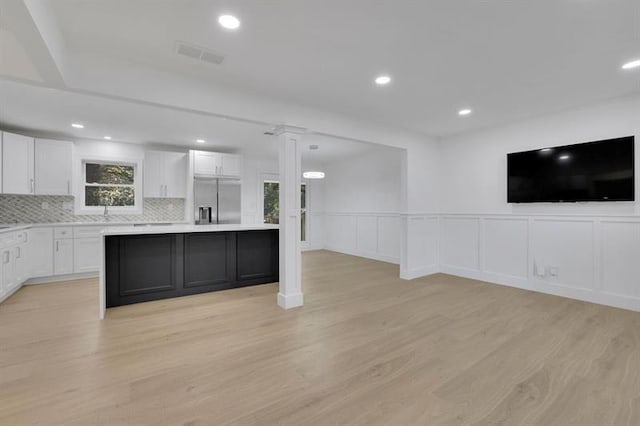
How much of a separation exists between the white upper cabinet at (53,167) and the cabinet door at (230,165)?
102 inches

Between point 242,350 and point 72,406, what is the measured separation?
1.11 m

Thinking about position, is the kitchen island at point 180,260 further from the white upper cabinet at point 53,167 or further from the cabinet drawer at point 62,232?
the white upper cabinet at point 53,167

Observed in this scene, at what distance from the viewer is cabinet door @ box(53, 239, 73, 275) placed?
475 centimetres

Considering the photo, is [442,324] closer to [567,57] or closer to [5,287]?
[567,57]

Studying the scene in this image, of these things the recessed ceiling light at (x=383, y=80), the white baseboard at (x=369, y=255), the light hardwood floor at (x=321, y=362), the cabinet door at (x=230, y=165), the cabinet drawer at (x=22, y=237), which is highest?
the recessed ceiling light at (x=383, y=80)

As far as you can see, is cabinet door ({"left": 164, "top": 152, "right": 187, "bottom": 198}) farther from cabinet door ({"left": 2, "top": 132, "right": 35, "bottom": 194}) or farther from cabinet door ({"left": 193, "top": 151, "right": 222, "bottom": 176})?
cabinet door ({"left": 2, "top": 132, "right": 35, "bottom": 194})

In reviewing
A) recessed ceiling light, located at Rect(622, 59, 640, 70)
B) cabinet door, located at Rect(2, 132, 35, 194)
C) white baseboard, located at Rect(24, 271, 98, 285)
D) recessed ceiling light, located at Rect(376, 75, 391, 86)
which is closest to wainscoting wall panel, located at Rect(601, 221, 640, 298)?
recessed ceiling light, located at Rect(622, 59, 640, 70)

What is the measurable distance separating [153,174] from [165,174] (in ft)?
0.71

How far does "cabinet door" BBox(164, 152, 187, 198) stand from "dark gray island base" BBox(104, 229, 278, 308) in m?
2.42

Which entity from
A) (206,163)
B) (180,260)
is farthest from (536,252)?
(206,163)

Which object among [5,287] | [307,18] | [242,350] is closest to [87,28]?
[307,18]

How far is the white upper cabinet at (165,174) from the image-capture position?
5.80m

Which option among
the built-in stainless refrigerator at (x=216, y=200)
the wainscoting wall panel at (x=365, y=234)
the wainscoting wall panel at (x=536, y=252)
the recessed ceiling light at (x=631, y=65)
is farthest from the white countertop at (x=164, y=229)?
the recessed ceiling light at (x=631, y=65)

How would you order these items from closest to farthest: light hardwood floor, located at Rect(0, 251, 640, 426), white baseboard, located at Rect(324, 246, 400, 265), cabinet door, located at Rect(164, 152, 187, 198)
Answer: light hardwood floor, located at Rect(0, 251, 640, 426) → cabinet door, located at Rect(164, 152, 187, 198) → white baseboard, located at Rect(324, 246, 400, 265)
